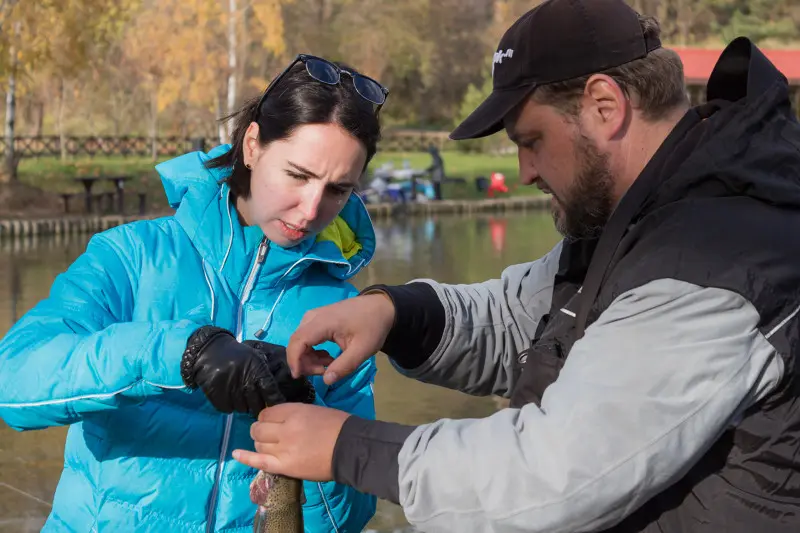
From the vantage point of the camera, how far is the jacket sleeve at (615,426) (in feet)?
6.57

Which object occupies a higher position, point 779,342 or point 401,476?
point 779,342

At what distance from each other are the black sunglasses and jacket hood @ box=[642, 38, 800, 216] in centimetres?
122

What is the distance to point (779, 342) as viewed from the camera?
2.06 m

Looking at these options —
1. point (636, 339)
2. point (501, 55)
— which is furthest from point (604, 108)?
point (636, 339)

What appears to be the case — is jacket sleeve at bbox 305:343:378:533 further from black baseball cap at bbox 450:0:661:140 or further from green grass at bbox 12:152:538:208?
green grass at bbox 12:152:538:208

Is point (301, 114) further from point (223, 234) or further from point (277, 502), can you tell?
point (277, 502)

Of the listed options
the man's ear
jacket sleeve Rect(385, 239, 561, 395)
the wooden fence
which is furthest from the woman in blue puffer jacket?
the wooden fence

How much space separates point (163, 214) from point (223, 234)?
923 inches

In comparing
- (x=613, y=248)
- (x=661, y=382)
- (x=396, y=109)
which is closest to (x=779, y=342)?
(x=661, y=382)

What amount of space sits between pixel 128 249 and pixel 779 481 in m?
1.83

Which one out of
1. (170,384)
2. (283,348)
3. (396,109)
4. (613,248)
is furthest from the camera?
(396,109)

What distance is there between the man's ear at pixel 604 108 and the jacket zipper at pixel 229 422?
1.11 meters

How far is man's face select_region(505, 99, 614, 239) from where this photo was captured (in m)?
2.50

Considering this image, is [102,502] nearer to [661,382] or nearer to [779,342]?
[661,382]
